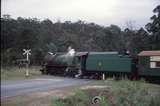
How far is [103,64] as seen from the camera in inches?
1264

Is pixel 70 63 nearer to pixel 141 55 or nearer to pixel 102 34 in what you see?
pixel 141 55

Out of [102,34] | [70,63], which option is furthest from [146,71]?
[102,34]

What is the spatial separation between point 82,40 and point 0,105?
6828 cm

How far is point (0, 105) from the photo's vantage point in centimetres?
1239

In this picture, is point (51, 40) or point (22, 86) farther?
point (51, 40)

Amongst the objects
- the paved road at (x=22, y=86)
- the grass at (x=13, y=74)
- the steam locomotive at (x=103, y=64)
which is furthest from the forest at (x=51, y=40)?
the paved road at (x=22, y=86)

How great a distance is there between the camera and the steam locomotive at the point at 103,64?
1123 inches

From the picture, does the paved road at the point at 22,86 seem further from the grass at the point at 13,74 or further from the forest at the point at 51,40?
the forest at the point at 51,40

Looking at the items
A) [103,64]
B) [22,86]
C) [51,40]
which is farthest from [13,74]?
[51,40]

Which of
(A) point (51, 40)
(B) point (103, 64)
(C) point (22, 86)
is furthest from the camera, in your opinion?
(A) point (51, 40)

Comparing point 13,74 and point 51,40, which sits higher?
point 51,40

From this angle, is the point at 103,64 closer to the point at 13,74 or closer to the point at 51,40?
the point at 13,74

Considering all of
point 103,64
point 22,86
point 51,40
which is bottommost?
point 22,86

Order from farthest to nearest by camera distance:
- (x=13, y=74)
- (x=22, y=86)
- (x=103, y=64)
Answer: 1. (x=13, y=74)
2. (x=103, y=64)
3. (x=22, y=86)
